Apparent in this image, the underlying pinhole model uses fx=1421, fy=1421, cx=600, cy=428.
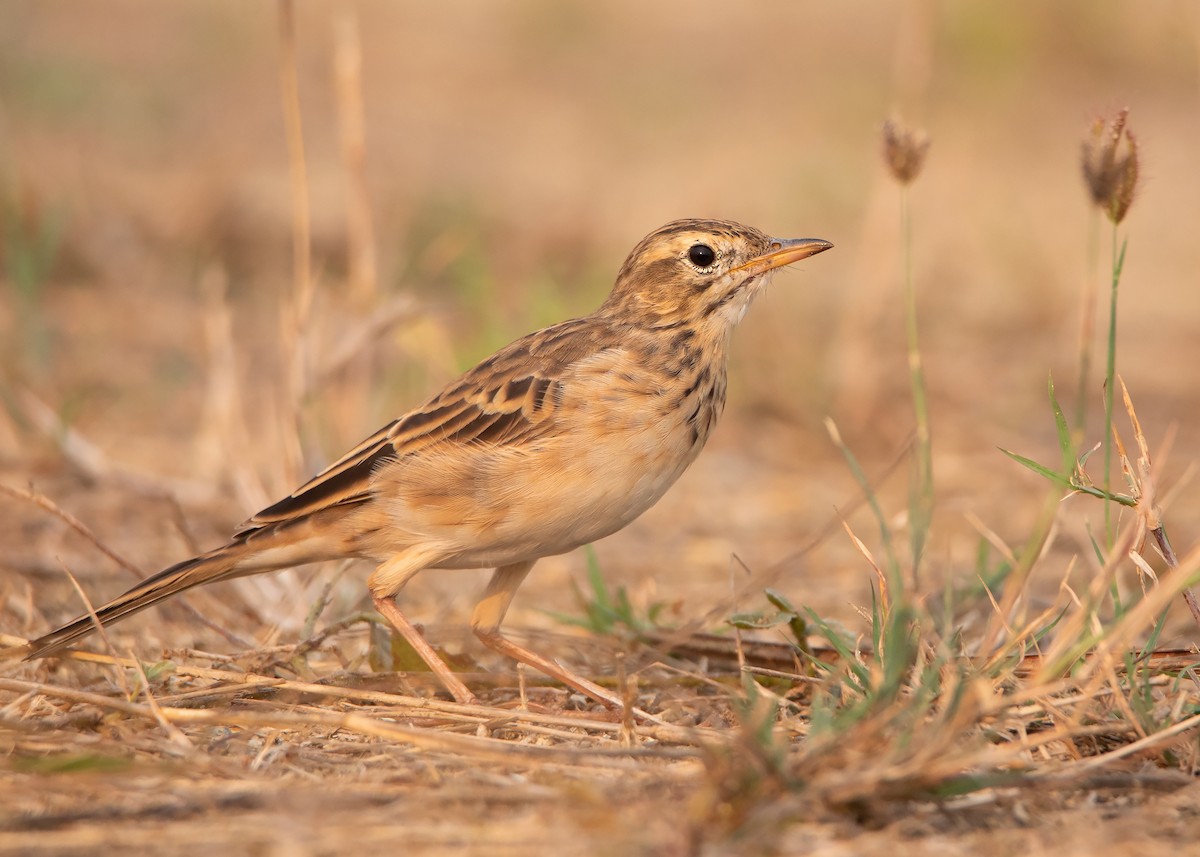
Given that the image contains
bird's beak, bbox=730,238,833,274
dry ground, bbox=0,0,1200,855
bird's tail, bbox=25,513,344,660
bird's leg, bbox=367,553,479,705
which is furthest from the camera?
bird's beak, bbox=730,238,833,274

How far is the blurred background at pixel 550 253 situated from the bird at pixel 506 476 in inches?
25.7

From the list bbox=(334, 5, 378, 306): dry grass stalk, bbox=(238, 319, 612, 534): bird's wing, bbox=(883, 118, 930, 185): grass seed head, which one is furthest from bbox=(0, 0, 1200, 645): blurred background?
bbox=(238, 319, 612, 534): bird's wing

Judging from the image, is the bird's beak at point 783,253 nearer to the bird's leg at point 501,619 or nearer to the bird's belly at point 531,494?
the bird's belly at point 531,494

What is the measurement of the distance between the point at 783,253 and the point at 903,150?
115cm

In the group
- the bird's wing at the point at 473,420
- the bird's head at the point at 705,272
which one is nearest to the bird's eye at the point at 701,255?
the bird's head at the point at 705,272

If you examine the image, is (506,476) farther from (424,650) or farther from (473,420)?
(424,650)

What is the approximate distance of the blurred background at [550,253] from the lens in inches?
251

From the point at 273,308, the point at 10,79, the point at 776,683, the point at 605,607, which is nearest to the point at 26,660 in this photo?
the point at 605,607

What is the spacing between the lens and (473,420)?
185 inches

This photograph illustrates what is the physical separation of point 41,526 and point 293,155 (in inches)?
83.4

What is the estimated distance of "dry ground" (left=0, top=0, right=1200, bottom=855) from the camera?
3.14 meters

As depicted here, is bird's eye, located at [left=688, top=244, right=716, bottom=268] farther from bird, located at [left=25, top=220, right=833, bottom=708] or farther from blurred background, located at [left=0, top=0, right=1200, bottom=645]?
blurred background, located at [left=0, top=0, right=1200, bottom=645]

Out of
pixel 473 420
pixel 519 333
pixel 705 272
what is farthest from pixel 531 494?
pixel 519 333

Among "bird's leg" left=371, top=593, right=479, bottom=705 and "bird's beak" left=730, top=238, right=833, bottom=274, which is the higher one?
"bird's beak" left=730, top=238, right=833, bottom=274
